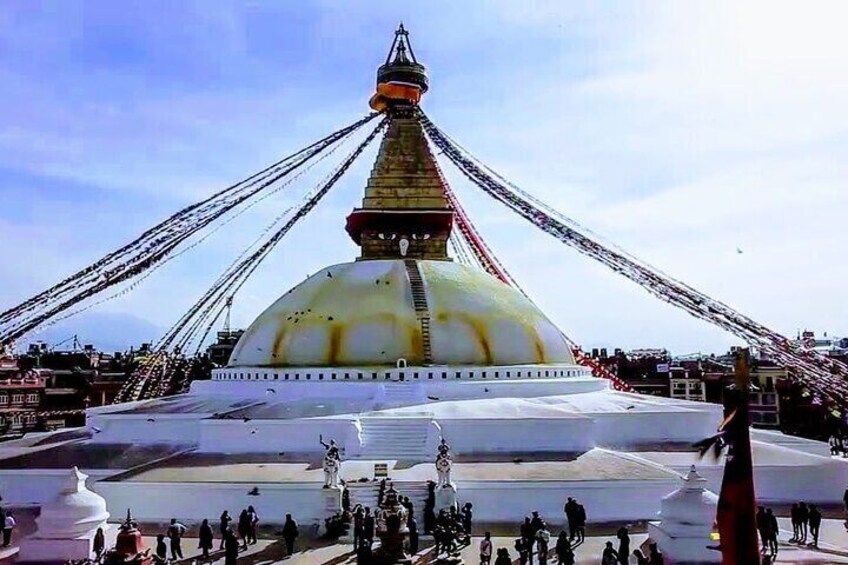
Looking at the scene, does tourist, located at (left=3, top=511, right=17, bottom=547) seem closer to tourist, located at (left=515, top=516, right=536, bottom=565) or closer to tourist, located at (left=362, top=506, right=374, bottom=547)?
tourist, located at (left=362, top=506, right=374, bottom=547)

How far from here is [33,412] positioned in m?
28.8

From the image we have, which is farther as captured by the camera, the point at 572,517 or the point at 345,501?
the point at 345,501

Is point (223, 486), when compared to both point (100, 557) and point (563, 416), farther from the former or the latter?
point (563, 416)

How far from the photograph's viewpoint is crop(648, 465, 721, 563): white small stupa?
886 centimetres

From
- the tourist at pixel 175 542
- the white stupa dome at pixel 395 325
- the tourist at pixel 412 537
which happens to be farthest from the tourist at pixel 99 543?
the white stupa dome at pixel 395 325

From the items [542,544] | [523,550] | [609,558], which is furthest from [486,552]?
[609,558]

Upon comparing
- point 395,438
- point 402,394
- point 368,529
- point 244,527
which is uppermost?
point 402,394

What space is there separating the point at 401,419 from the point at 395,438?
330mm

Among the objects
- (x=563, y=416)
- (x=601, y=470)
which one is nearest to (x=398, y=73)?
(x=563, y=416)

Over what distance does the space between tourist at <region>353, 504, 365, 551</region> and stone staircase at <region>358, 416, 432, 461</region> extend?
110 inches

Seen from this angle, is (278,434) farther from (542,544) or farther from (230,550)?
(542,544)

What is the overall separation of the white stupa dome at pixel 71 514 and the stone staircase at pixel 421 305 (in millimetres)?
7110

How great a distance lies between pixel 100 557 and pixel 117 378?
22915mm

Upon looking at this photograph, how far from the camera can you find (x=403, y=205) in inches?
741
